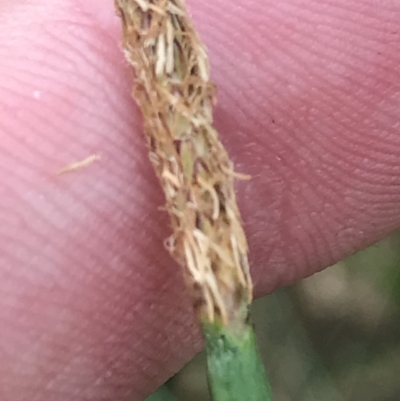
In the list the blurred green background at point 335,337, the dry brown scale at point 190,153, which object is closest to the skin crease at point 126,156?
the dry brown scale at point 190,153

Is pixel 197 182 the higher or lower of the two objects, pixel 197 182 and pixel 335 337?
the higher

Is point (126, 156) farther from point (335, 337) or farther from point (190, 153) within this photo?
point (335, 337)

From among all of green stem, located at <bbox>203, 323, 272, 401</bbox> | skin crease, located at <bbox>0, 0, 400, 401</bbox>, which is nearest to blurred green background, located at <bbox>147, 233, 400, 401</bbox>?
skin crease, located at <bbox>0, 0, 400, 401</bbox>

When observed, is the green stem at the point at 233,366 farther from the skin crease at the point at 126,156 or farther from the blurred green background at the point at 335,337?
the blurred green background at the point at 335,337

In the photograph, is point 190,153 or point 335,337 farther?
point 335,337

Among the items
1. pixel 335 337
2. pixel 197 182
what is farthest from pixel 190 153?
pixel 335 337

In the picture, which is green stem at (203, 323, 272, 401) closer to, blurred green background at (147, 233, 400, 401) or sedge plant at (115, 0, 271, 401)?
sedge plant at (115, 0, 271, 401)
